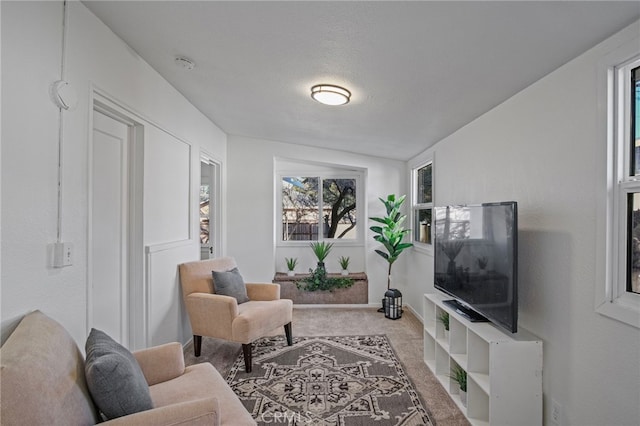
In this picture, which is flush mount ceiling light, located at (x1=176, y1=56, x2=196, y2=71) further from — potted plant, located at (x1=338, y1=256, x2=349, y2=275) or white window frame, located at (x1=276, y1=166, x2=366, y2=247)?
potted plant, located at (x1=338, y1=256, x2=349, y2=275)

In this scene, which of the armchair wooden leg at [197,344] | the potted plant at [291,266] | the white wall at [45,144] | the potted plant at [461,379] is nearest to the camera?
the white wall at [45,144]

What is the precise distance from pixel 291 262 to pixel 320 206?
1016 millimetres

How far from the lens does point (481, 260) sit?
221 centimetres

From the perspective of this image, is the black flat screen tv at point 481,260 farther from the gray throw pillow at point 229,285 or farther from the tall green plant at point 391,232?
the gray throw pillow at point 229,285

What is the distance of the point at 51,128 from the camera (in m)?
1.54

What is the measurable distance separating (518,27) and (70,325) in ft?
8.53

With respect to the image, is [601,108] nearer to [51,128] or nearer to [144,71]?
[51,128]

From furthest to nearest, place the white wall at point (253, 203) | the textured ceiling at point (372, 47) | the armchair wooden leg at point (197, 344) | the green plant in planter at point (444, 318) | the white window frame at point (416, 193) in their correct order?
the white wall at point (253, 203) < the white window frame at point (416, 193) < the armchair wooden leg at point (197, 344) < the green plant in planter at point (444, 318) < the textured ceiling at point (372, 47)

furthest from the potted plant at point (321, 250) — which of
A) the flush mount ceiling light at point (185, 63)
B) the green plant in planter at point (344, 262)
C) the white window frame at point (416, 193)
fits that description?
the flush mount ceiling light at point (185, 63)

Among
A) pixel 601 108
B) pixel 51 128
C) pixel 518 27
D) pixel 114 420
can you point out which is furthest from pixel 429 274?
pixel 51 128

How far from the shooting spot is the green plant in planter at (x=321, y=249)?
4.97 meters

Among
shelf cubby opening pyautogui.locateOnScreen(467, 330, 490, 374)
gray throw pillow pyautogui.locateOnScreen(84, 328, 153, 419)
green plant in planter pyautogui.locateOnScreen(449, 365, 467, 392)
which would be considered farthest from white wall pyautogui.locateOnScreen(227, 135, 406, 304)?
gray throw pillow pyautogui.locateOnScreen(84, 328, 153, 419)

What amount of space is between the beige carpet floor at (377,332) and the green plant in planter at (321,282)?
1.02 ft

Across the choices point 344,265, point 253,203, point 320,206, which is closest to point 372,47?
point 253,203
